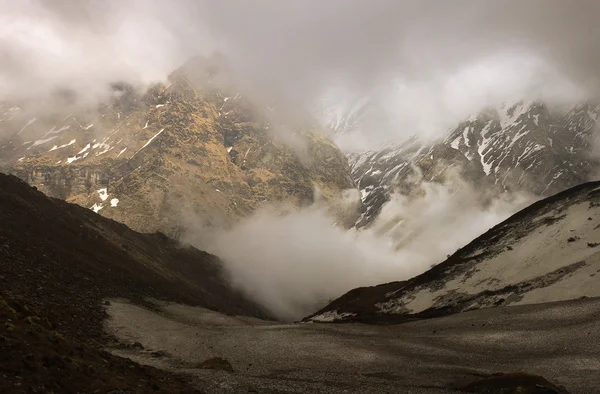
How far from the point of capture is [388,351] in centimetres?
4522

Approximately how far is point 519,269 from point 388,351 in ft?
129

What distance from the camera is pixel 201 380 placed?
108 feet

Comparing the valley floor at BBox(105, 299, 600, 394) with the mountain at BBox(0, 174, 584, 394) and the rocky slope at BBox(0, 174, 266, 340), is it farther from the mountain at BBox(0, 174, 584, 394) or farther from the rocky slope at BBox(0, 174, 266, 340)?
the rocky slope at BBox(0, 174, 266, 340)

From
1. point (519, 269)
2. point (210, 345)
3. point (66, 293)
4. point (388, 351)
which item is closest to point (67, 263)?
point (66, 293)

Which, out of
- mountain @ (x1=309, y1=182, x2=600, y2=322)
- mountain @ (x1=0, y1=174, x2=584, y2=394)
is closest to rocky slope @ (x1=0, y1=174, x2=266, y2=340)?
mountain @ (x1=0, y1=174, x2=584, y2=394)

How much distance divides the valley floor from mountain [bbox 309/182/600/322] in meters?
8.31

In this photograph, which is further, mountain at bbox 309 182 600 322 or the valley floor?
mountain at bbox 309 182 600 322

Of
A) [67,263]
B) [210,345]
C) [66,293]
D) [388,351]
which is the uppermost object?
[67,263]

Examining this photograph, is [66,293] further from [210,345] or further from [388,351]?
[388,351]

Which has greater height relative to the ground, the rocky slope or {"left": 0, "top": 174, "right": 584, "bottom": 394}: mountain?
the rocky slope

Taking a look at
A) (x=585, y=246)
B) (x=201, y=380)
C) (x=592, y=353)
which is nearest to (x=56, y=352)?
(x=201, y=380)

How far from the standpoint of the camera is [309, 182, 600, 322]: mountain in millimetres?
63250

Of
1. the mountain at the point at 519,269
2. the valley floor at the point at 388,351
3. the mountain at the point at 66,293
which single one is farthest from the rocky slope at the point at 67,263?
the mountain at the point at 519,269

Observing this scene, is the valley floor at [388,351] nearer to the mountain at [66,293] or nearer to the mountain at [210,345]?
the mountain at [210,345]
